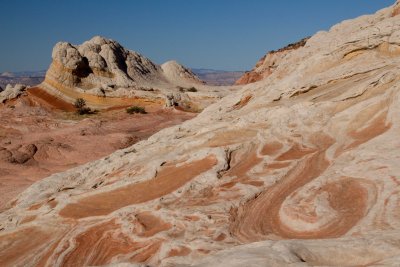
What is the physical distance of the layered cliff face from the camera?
272 inches

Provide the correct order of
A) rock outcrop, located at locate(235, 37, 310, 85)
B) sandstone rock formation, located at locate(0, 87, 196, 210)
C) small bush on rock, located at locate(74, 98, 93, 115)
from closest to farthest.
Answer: sandstone rock formation, located at locate(0, 87, 196, 210) → small bush on rock, located at locate(74, 98, 93, 115) → rock outcrop, located at locate(235, 37, 310, 85)

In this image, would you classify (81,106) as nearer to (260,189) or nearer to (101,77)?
(101,77)

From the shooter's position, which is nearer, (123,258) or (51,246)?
(123,258)

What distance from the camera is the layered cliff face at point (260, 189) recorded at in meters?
6.92

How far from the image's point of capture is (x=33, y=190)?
42.3ft

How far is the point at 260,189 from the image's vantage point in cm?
928

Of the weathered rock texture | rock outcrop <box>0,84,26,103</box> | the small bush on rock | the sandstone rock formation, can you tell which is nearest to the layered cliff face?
the sandstone rock formation

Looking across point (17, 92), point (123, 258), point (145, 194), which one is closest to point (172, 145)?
point (145, 194)

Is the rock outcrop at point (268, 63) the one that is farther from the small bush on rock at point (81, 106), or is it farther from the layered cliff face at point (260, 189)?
the layered cliff face at point (260, 189)

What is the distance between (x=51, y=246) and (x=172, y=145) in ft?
15.7

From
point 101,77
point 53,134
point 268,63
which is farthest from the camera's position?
point 268,63

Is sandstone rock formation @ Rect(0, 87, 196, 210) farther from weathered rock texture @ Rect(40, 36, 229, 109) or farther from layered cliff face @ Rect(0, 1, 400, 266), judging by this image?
layered cliff face @ Rect(0, 1, 400, 266)

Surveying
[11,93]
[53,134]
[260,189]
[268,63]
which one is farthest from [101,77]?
[260,189]

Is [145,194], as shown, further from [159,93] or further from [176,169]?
A: [159,93]
